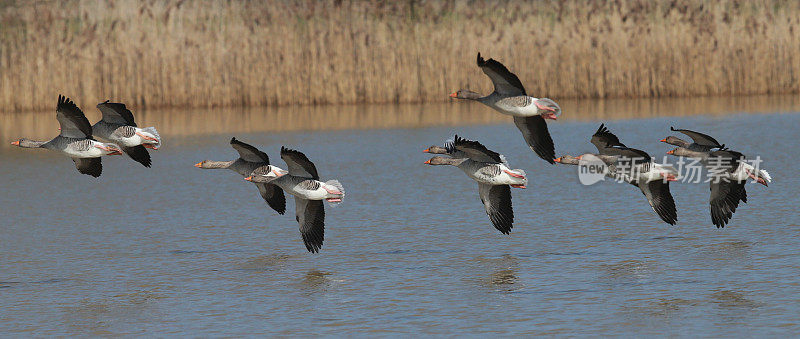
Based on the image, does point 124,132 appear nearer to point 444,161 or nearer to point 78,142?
point 78,142

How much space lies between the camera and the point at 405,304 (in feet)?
41.4

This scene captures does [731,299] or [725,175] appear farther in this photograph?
[725,175]

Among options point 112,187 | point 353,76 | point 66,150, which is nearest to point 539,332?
point 66,150

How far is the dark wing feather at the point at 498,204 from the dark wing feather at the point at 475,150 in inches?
54.3

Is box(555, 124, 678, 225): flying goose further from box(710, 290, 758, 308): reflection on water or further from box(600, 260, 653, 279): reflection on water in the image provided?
box(710, 290, 758, 308): reflection on water

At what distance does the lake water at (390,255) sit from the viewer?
1211cm

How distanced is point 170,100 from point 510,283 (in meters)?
19.1

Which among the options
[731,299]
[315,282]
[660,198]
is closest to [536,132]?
[660,198]

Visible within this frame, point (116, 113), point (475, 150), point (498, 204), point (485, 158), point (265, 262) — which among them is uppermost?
point (116, 113)

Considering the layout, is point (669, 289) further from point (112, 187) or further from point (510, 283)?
point (112, 187)

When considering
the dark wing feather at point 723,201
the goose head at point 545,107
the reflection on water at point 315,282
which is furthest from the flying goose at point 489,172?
the dark wing feather at point 723,201

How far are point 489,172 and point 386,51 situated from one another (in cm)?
1960

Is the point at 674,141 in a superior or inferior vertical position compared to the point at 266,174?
superior

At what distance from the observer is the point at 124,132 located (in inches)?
446
